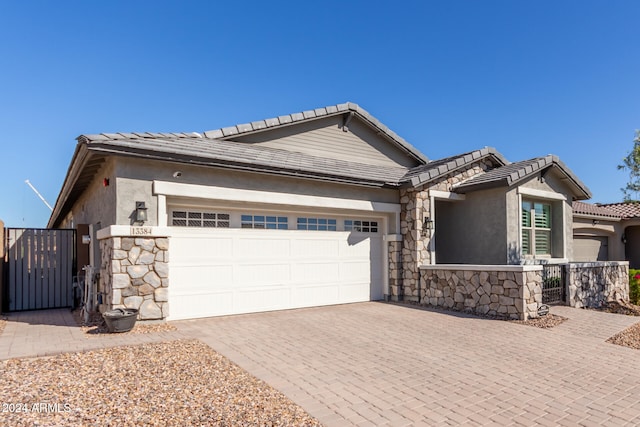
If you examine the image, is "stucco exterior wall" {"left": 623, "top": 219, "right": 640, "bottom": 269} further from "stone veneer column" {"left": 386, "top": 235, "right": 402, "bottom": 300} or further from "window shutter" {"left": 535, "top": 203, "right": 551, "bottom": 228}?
"stone veneer column" {"left": 386, "top": 235, "right": 402, "bottom": 300}

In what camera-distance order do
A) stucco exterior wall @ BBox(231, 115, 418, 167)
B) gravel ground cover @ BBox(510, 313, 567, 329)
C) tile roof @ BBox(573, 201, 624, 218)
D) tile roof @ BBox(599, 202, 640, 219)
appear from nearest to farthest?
gravel ground cover @ BBox(510, 313, 567, 329)
stucco exterior wall @ BBox(231, 115, 418, 167)
tile roof @ BBox(573, 201, 624, 218)
tile roof @ BBox(599, 202, 640, 219)

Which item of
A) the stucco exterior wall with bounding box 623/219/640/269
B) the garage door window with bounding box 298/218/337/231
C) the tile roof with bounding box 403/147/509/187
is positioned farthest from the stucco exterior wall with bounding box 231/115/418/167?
the stucco exterior wall with bounding box 623/219/640/269

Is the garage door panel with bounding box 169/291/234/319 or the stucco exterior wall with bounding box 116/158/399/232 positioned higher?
the stucco exterior wall with bounding box 116/158/399/232

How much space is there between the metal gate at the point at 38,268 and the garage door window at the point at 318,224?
6.99m

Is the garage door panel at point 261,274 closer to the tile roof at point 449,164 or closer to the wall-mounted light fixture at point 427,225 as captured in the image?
the wall-mounted light fixture at point 427,225

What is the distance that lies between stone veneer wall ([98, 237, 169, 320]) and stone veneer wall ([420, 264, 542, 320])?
7175mm

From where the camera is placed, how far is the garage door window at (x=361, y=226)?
11353 mm

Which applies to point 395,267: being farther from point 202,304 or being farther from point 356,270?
point 202,304

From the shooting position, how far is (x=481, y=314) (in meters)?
9.59

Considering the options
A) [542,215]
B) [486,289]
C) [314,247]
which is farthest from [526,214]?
[314,247]

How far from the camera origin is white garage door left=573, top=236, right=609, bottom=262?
17.5 m

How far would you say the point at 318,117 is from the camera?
482 inches

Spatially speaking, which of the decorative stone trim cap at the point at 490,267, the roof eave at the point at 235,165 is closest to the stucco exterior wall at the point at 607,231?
the decorative stone trim cap at the point at 490,267

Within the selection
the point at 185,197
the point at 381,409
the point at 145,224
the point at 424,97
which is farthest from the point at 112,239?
the point at 424,97
